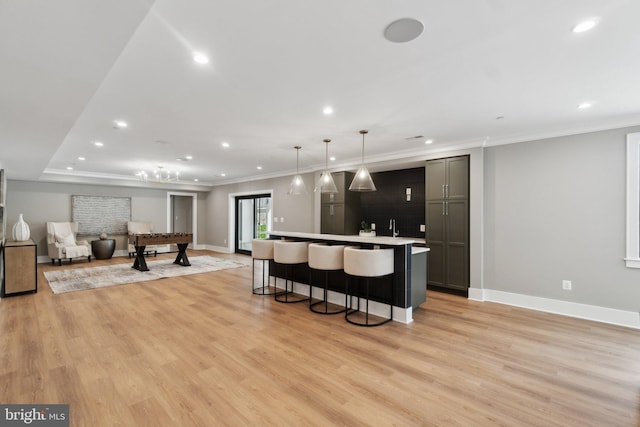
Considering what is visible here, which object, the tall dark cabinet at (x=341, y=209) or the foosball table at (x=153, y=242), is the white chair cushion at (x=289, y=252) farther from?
the foosball table at (x=153, y=242)

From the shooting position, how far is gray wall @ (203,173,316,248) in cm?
744

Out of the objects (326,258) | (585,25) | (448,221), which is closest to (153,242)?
(326,258)

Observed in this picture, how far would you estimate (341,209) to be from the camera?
21.2 feet

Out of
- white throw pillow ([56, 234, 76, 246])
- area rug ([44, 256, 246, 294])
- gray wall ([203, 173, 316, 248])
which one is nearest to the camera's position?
area rug ([44, 256, 246, 294])

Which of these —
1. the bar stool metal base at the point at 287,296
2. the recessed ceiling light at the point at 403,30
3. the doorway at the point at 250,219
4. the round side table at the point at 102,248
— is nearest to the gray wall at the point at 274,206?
the doorway at the point at 250,219

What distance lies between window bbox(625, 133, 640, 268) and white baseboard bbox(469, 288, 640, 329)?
64 centimetres

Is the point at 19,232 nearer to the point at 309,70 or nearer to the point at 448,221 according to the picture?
the point at 309,70

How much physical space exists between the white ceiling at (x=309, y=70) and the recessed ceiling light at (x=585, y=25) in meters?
0.06

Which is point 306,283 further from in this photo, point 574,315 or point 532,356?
point 574,315

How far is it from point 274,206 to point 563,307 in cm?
660

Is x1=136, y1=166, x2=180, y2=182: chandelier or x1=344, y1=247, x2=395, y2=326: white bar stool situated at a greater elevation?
x1=136, y1=166, x2=180, y2=182: chandelier

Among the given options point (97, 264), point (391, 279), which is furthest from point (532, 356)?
point (97, 264)

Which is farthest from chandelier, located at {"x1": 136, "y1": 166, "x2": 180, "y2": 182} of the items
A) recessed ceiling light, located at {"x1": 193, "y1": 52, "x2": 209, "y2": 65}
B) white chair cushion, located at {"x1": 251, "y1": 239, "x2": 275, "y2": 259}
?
recessed ceiling light, located at {"x1": 193, "y1": 52, "x2": 209, "y2": 65}

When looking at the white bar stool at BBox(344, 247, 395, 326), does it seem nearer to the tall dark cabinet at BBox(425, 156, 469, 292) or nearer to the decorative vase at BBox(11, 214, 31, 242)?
the tall dark cabinet at BBox(425, 156, 469, 292)
